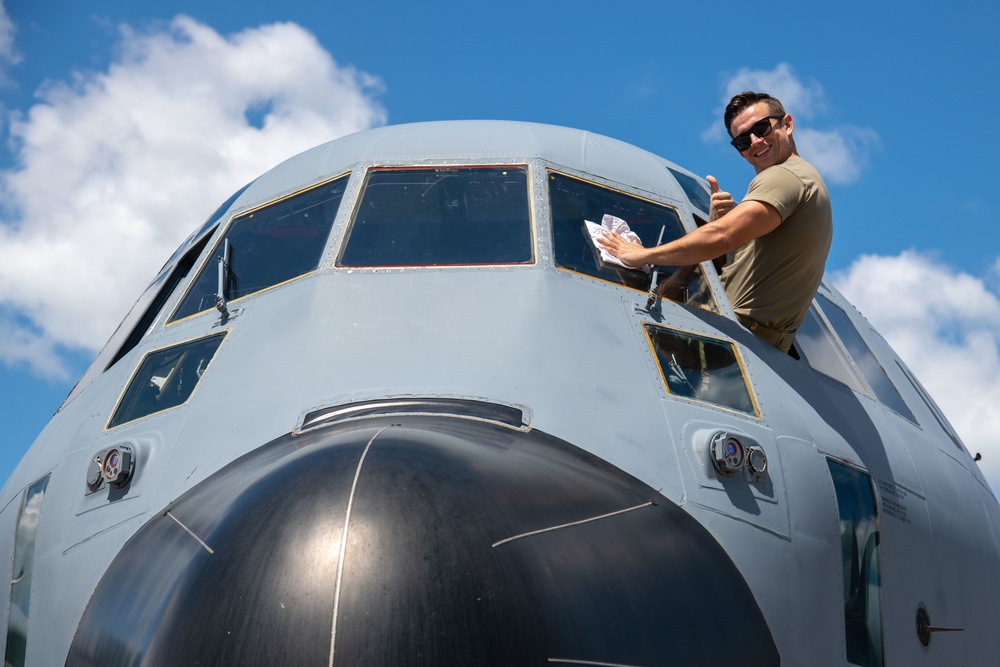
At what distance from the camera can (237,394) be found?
5992 mm

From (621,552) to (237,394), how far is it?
2449mm

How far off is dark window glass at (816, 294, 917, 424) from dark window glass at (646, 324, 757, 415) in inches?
83.0

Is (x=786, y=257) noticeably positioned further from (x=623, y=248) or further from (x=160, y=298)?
(x=160, y=298)

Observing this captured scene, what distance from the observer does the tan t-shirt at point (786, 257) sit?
23.3 ft

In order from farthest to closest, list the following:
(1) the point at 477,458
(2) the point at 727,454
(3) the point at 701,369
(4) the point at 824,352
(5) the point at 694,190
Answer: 1. (5) the point at 694,190
2. (4) the point at 824,352
3. (3) the point at 701,369
4. (2) the point at 727,454
5. (1) the point at 477,458

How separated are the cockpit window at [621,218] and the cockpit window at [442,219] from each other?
223 millimetres

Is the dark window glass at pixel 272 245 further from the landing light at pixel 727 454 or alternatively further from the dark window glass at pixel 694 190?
the landing light at pixel 727 454

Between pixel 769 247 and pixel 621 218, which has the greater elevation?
pixel 621 218

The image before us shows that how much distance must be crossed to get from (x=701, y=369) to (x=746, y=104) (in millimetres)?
2250

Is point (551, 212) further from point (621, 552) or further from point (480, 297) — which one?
point (621, 552)

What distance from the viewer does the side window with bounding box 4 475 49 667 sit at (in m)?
5.89

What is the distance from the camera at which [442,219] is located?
720cm

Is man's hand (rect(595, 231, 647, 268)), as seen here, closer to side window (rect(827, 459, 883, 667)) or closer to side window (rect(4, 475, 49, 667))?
side window (rect(827, 459, 883, 667))

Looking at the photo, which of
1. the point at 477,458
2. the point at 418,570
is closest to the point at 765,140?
the point at 477,458
